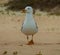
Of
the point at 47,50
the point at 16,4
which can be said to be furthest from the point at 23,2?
the point at 47,50

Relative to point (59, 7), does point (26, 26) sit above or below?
above

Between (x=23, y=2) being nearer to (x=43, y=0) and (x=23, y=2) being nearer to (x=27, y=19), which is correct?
(x=43, y=0)

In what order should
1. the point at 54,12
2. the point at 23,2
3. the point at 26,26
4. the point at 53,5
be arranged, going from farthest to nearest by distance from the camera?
the point at 23,2 < the point at 53,5 < the point at 54,12 < the point at 26,26

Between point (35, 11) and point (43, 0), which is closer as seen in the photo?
point (35, 11)

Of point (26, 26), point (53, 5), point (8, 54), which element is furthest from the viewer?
point (53, 5)

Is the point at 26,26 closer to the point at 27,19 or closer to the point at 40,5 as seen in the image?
the point at 27,19

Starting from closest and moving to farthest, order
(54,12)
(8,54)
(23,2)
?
(8,54) < (54,12) < (23,2)

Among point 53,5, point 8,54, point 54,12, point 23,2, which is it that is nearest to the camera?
point 8,54

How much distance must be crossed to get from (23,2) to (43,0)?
2034 mm

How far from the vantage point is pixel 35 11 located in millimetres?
27734

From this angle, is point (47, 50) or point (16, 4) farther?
point (16, 4)

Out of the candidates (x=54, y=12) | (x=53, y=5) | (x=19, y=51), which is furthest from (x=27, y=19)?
(x=53, y=5)

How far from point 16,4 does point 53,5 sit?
4011mm

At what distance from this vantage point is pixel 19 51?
28.9 feet
